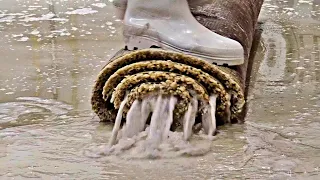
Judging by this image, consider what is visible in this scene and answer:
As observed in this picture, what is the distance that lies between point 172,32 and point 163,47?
0.17 feet

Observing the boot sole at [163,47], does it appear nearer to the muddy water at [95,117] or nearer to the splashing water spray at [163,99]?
the splashing water spray at [163,99]

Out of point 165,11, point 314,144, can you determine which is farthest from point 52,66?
point 314,144

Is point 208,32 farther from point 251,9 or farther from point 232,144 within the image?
point 251,9

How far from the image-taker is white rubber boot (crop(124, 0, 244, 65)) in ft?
5.50

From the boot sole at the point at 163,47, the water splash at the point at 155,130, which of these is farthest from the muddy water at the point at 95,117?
the boot sole at the point at 163,47

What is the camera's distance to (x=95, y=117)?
1696 millimetres

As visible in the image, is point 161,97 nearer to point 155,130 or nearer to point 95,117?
point 155,130

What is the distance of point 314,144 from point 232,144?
203 millimetres

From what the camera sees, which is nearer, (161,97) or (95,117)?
(161,97)

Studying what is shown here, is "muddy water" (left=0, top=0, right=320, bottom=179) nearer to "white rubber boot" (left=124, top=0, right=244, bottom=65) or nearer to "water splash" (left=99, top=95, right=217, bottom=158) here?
"water splash" (left=99, top=95, right=217, bottom=158)

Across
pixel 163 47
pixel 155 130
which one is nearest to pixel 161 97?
pixel 155 130

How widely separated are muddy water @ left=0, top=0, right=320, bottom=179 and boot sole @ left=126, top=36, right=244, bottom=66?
16cm

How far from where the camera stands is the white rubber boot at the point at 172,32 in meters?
1.68

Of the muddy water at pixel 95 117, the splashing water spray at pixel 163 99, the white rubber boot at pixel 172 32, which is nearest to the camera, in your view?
the muddy water at pixel 95 117
